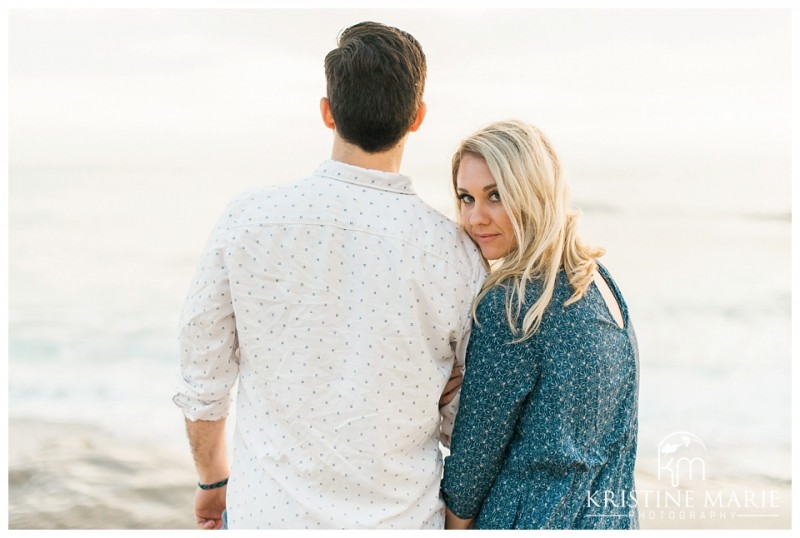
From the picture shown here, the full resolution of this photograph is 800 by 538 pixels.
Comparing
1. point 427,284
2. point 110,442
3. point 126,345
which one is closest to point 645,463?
point 110,442

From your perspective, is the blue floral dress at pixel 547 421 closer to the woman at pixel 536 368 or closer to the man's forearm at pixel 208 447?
the woman at pixel 536 368

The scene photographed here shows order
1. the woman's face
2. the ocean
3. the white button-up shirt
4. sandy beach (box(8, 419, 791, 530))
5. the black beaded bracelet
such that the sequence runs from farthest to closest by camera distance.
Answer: the ocean
sandy beach (box(8, 419, 791, 530))
the black beaded bracelet
the woman's face
the white button-up shirt

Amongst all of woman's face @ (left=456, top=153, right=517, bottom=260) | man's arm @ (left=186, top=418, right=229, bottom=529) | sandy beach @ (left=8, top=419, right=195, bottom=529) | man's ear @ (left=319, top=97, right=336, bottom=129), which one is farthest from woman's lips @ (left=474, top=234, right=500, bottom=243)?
sandy beach @ (left=8, top=419, right=195, bottom=529)

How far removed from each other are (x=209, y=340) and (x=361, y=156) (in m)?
0.56

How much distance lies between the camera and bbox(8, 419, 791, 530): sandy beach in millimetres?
4758

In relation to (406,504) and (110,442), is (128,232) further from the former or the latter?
(406,504)

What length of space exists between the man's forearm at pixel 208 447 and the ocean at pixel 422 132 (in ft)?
23.2

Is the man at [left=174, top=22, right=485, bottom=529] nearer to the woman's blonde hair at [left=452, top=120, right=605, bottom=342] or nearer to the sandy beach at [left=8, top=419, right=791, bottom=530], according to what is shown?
the woman's blonde hair at [left=452, top=120, right=605, bottom=342]

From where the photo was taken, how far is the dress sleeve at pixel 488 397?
1936mm

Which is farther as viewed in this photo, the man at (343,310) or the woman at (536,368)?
the woman at (536,368)

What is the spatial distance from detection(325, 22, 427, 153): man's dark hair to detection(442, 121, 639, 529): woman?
294 mm

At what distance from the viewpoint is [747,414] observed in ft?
21.7

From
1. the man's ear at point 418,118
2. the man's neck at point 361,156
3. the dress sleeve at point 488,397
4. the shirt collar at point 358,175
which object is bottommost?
the dress sleeve at point 488,397

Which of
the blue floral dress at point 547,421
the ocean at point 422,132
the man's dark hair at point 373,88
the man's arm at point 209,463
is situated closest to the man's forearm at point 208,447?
the man's arm at point 209,463
